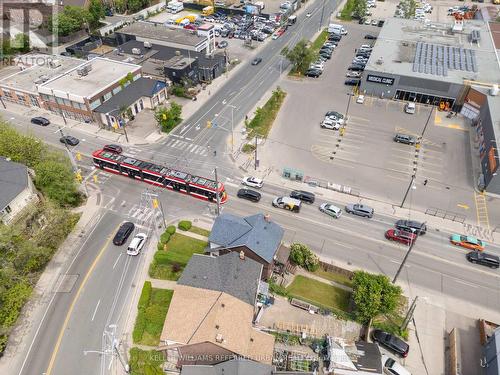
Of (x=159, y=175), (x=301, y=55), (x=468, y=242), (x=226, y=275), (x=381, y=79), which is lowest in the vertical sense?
(x=159, y=175)

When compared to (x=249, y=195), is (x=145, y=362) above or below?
below

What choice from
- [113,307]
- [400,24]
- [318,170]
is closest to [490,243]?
[318,170]

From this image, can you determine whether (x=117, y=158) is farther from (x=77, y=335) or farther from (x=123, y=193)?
(x=77, y=335)

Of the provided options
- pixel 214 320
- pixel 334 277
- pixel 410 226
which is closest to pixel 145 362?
pixel 214 320

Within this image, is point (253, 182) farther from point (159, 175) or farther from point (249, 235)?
point (249, 235)

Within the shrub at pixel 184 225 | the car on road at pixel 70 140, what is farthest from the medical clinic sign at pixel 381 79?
the car on road at pixel 70 140

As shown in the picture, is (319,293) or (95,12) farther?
(95,12)

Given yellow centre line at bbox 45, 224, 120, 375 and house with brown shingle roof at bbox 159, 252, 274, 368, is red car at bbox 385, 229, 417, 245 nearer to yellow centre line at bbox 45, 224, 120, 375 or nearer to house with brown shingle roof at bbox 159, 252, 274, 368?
house with brown shingle roof at bbox 159, 252, 274, 368
